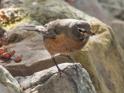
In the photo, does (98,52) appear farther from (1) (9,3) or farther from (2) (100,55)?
(1) (9,3)

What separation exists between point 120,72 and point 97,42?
736 millimetres

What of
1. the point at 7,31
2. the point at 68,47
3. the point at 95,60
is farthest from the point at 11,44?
the point at 68,47

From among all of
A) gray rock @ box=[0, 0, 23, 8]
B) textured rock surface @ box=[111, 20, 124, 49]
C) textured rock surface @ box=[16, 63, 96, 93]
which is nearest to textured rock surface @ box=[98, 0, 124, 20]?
textured rock surface @ box=[111, 20, 124, 49]

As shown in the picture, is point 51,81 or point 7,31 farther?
point 7,31

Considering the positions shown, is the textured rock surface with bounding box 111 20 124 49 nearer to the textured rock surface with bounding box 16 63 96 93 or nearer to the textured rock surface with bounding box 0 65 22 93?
the textured rock surface with bounding box 16 63 96 93

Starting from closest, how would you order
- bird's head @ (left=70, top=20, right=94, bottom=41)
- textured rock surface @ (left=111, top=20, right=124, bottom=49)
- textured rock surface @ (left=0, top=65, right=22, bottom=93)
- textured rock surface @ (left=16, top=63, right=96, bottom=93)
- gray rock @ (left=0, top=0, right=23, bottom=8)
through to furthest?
textured rock surface @ (left=0, top=65, right=22, bottom=93)
bird's head @ (left=70, top=20, right=94, bottom=41)
textured rock surface @ (left=16, top=63, right=96, bottom=93)
gray rock @ (left=0, top=0, right=23, bottom=8)
textured rock surface @ (left=111, top=20, right=124, bottom=49)

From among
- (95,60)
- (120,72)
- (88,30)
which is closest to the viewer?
(88,30)

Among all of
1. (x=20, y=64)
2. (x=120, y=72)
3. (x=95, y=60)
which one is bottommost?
(x=120, y=72)

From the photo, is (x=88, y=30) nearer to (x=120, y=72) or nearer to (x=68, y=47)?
(x=68, y=47)

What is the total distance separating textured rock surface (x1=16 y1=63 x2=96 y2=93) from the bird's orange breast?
354 millimetres

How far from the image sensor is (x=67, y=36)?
19.6 ft

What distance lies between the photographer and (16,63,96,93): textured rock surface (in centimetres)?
603

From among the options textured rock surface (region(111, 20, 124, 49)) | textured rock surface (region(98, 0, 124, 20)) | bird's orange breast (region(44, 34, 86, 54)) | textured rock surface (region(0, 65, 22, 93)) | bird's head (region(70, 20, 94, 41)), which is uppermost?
bird's head (region(70, 20, 94, 41))

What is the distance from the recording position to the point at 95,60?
24.7ft
